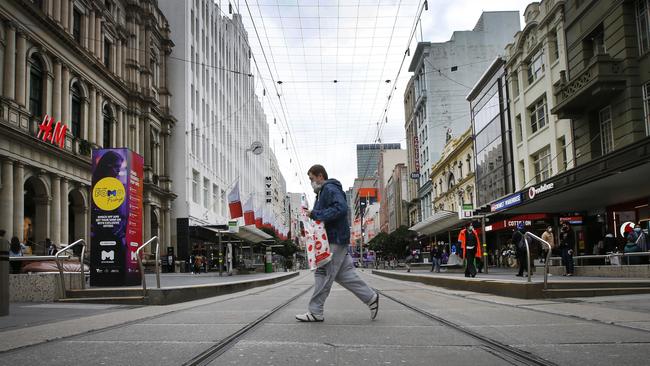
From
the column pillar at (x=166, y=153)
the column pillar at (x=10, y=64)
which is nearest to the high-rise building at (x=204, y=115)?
the column pillar at (x=166, y=153)

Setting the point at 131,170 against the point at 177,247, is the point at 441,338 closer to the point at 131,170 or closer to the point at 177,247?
the point at 131,170

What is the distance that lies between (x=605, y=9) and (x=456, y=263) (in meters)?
12.8

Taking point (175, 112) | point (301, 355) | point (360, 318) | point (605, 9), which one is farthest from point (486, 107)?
point (301, 355)

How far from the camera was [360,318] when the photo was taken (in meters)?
7.47

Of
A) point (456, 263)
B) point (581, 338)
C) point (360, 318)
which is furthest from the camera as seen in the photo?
point (456, 263)

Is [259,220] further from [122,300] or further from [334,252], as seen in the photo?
[334,252]

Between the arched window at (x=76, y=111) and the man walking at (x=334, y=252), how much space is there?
86.6 feet

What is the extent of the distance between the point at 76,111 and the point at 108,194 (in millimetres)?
18728

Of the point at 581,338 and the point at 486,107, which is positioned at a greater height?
the point at 486,107

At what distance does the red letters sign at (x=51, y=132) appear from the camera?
25.0 m

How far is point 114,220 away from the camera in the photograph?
1395cm

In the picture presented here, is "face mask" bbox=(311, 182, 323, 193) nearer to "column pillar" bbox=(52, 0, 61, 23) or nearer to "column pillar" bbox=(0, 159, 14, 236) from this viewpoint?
"column pillar" bbox=(0, 159, 14, 236)

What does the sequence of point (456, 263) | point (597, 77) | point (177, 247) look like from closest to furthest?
point (597, 77), point (456, 263), point (177, 247)

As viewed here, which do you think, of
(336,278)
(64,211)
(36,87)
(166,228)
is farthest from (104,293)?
(166,228)
